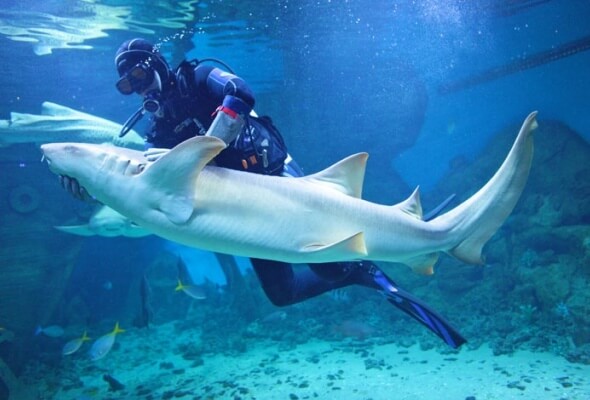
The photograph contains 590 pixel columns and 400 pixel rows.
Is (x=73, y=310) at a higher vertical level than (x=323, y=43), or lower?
lower

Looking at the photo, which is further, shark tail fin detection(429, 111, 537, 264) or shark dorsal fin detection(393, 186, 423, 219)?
shark dorsal fin detection(393, 186, 423, 219)

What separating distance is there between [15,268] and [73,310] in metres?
4.84

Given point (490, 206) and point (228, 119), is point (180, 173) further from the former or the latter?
point (490, 206)

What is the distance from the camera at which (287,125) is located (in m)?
18.3

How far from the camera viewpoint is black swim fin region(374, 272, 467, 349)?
429 centimetres

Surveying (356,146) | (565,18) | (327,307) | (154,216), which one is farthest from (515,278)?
(565,18)

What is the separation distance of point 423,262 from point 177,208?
2.42 meters

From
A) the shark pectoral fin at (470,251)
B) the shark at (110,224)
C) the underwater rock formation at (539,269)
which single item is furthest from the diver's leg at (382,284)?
the shark at (110,224)

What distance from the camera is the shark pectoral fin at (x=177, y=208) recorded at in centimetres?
241

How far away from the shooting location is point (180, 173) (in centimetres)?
229

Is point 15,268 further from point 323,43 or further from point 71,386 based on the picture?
point 323,43

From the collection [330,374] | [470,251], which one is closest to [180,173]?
[470,251]

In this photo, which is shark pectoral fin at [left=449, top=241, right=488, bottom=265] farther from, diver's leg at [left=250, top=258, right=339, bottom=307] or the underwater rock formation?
the underwater rock formation

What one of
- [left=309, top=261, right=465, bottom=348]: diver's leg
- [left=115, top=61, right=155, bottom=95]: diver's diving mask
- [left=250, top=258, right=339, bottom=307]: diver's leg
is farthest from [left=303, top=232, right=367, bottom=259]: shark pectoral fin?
[left=115, top=61, right=155, bottom=95]: diver's diving mask
